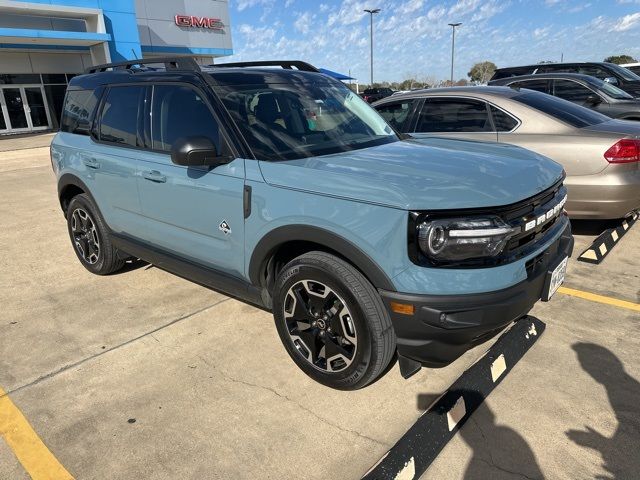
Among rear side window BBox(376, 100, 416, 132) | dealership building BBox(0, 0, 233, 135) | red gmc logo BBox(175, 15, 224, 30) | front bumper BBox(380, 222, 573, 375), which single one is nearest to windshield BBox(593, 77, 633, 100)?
A: rear side window BBox(376, 100, 416, 132)

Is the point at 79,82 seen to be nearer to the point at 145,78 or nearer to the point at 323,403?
the point at 145,78

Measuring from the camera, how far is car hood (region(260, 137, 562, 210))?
2.35 m

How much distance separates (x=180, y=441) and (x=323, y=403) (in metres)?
0.81

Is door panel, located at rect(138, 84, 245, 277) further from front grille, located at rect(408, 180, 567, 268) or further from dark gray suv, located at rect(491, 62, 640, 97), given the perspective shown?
dark gray suv, located at rect(491, 62, 640, 97)

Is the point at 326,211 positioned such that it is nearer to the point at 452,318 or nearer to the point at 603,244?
the point at 452,318

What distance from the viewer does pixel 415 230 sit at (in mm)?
2303

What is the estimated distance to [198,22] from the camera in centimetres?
3139

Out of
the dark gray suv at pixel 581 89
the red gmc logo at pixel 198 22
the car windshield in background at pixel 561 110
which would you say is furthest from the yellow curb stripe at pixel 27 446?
the red gmc logo at pixel 198 22

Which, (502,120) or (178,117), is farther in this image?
(502,120)

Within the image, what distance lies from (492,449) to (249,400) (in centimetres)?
137

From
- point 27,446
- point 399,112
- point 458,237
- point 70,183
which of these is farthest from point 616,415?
point 70,183

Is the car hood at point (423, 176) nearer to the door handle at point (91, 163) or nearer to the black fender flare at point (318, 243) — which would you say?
the black fender flare at point (318, 243)

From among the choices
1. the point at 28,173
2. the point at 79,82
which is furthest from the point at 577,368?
the point at 28,173

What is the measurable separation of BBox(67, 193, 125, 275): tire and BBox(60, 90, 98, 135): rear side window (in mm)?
650
